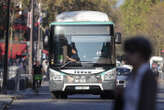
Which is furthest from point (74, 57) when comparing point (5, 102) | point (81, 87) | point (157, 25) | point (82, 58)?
point (157, 25)

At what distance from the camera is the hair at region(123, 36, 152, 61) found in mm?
6043

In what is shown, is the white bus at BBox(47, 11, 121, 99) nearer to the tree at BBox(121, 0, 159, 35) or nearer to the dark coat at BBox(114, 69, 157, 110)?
the dark coat at BBox(114, 69, 157, 110)

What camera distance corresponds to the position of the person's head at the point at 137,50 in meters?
6.05

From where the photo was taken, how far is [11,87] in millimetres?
34812

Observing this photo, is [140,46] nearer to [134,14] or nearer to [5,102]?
[5,102]

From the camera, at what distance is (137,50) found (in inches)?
239

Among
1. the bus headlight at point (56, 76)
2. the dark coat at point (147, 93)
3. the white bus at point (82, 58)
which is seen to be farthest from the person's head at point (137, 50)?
the bus headlight at point (56, 76)

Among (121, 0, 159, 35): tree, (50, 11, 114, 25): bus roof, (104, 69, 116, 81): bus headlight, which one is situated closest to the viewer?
(104, 69, 116, 81): bus headlight

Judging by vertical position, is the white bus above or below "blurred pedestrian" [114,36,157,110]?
below

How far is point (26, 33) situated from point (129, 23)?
34767 millimetres

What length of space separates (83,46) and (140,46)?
18.1 m

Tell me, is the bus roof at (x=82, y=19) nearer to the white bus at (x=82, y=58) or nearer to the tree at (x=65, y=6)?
the white bus at (x=82, y=58)

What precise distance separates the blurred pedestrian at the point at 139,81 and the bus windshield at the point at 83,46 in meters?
18.0

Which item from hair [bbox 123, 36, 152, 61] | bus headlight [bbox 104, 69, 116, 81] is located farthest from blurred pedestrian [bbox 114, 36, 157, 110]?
bus headlight [bbox 104, 69, 116, 81]
